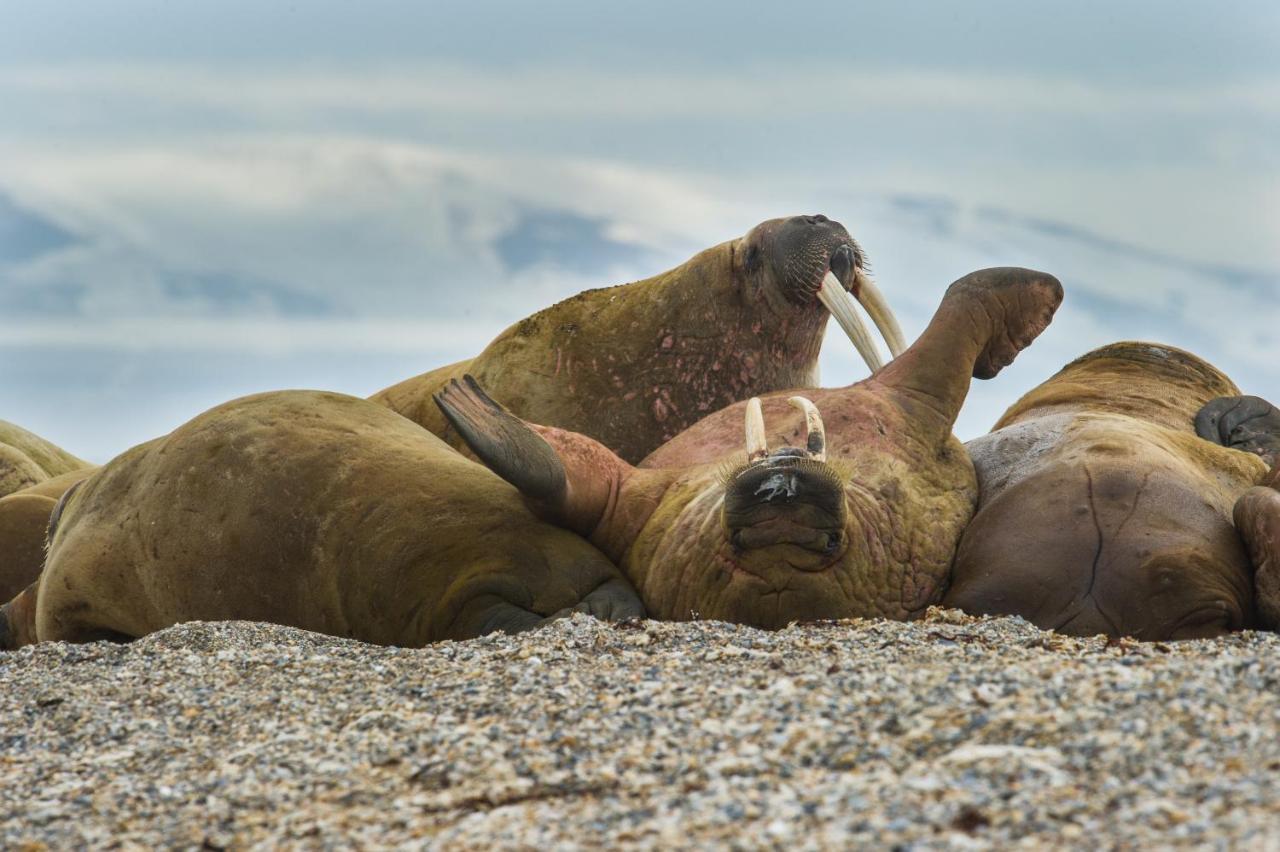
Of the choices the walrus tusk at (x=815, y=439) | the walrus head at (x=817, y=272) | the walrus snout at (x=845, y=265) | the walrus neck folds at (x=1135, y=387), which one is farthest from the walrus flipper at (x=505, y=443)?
the walrus snout at (x=845, y=265)

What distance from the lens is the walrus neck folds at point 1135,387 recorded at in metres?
8.16

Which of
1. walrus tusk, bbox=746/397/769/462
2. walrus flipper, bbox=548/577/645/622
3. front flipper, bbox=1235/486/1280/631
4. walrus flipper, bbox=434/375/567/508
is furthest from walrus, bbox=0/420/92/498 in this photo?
front flipper, bbox=1235/486/1280/631

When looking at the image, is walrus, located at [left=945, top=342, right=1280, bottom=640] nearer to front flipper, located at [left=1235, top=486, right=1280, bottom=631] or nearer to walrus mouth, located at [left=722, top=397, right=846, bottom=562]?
front flipper, located at [left=1235, top=486, right=1280, bottom=631]

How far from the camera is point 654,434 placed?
29.7 ft

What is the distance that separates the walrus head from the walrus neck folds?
916 mm

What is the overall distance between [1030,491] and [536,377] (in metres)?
3.48

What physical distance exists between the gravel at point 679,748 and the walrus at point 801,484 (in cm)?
53

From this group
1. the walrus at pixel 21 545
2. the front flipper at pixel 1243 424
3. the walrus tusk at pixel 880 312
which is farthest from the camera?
the walrus at pixel 21 545

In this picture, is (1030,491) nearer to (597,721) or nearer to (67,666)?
(597,721)

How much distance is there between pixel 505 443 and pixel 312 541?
48.2 inches

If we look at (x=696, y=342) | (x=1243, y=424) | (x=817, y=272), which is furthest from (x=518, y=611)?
(x=1243, y=424)

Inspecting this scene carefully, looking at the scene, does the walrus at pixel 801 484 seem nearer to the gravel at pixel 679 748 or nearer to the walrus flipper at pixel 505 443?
the walrus flipper at pixel 505 443

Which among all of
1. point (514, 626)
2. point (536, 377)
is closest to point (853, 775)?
point (514, 626)

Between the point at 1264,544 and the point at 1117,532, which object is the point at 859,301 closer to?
the point at 1117,532
